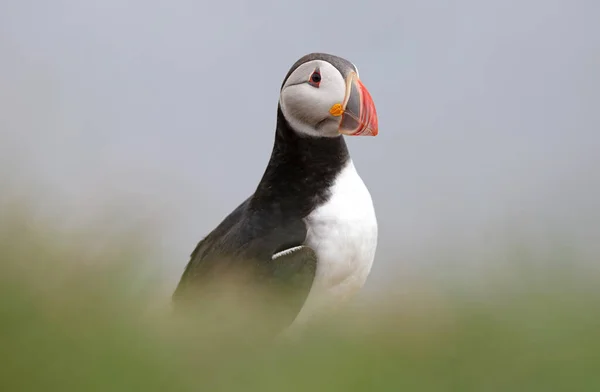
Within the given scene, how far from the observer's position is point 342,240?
10.7 feet

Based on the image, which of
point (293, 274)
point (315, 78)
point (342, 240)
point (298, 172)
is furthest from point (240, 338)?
point (315, 78)

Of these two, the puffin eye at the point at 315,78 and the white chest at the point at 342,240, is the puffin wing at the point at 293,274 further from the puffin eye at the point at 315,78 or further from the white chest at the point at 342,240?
the puffin eye at the point at 315,78

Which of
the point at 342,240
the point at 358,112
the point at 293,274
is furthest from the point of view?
the point at 358,112

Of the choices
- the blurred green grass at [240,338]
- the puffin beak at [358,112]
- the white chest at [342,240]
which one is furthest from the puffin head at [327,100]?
the blurred green grass at [240,338]

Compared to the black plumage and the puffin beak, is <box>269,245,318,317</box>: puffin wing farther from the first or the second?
the puffin beak

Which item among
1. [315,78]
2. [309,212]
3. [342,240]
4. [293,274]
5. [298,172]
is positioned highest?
[315,78]

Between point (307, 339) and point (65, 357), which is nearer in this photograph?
point (65, 357)

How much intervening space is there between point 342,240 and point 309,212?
19cm

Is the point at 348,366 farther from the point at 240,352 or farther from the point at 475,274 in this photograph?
the point at 475,274

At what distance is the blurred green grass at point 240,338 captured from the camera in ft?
3.45

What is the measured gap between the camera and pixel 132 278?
1301 mm

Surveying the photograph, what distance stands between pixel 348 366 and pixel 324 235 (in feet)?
6.77

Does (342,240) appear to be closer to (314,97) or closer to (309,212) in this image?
(309,212)

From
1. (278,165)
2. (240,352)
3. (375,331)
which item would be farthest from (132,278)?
(278,165)
